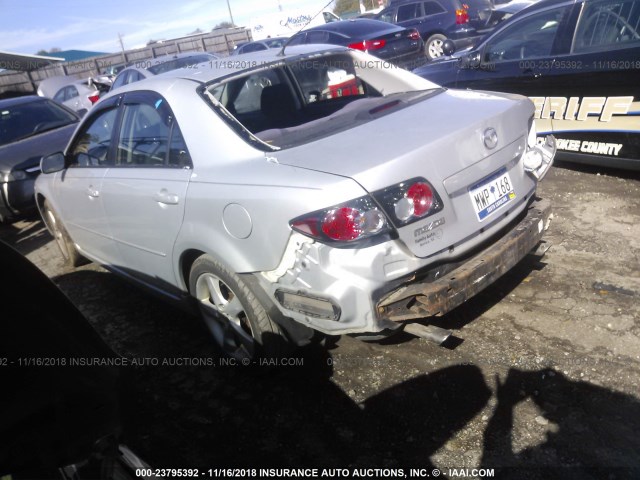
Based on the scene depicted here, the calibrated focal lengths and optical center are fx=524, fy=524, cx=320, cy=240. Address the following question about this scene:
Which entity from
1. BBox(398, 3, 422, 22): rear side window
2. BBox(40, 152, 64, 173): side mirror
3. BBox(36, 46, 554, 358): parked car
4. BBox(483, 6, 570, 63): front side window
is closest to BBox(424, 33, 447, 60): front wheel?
BBox(398, 3, 422, 22): rear side window

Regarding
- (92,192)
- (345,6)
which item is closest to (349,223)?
(92,192)

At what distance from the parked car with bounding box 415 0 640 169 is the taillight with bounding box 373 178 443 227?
287cm

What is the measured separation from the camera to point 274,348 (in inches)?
110

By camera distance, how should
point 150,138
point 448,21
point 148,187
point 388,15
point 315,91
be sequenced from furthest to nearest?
point 388,15 < point 448,21 < point 315,91 < point 150,138 < point 148,187

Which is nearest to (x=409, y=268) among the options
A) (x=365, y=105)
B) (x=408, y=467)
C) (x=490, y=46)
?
(x=408, y=467)

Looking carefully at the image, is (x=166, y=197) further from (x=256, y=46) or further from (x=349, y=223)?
(x=256, y=46)

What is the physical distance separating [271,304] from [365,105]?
1.48 m

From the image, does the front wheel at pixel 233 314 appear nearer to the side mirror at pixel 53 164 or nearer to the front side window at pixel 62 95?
the side mirror at pixel 53 164

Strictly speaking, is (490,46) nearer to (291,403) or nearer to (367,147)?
(367,147)

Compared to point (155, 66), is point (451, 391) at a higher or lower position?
lower

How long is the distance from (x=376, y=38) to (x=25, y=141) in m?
7.14

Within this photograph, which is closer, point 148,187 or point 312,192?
point 312,192

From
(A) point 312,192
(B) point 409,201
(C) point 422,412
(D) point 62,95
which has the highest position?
(A) point 312,192

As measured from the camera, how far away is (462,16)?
43.2 feet
